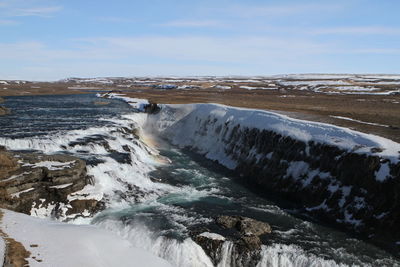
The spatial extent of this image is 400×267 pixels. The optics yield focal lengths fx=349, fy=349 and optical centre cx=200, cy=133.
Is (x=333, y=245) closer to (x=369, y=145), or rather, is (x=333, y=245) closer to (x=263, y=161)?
(x=369, y=145)

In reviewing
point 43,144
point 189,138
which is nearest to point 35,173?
point 43,144

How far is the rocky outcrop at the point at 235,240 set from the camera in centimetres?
1889

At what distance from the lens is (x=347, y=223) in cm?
2289

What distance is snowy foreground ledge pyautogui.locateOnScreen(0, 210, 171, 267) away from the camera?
49.6 feet

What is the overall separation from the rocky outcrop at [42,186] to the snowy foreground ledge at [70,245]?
289cm

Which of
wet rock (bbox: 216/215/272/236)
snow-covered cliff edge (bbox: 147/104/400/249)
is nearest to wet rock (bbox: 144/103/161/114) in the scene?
snow-covered cliff edge (bbox: 147/104/400/249)

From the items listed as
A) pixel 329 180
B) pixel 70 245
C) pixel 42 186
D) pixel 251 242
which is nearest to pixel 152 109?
pixel 42 186

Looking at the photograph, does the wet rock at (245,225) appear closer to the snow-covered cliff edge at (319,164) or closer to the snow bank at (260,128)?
the snow-covered cliff edge at (319,164)

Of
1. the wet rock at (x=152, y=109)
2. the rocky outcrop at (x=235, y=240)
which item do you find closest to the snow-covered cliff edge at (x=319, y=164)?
the rocky outcrop at (x=235, y=240)

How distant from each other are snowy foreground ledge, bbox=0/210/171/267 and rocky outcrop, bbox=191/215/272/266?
295cm

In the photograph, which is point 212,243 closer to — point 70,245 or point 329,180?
point 70,245

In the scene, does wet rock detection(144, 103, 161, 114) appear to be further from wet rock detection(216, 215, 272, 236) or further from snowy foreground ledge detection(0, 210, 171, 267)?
snowy foreground ledge detection(0, 210, 171, 267)

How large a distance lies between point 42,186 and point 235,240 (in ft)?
44.8

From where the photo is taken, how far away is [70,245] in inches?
647
